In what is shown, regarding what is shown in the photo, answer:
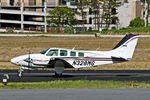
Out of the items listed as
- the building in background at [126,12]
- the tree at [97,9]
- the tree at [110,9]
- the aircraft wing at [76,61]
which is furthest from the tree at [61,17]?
the aircraft wing at [76,61]

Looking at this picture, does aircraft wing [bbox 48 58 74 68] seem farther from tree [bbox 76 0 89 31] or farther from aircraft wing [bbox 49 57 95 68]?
tree [bbox 76 0 89 31]

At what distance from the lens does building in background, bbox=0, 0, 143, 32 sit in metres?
100

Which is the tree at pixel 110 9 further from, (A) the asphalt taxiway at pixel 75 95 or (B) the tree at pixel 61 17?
(A) the asphalt taxiway at pixel 75 95

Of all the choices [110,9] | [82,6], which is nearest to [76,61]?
[82,6]

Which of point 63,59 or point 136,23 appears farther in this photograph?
point 136,23

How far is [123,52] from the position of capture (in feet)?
104

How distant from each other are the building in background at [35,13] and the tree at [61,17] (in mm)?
2715

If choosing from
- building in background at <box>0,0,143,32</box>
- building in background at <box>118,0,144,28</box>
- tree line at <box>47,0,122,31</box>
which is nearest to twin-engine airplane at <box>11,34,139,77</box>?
tree line at <box>47,0,122,31</box>

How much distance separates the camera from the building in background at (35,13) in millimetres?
100062

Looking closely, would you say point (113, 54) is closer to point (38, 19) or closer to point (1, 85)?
point (1, 85)

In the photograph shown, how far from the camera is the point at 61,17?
315 ft

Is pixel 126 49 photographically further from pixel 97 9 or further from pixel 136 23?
pixel 97 9

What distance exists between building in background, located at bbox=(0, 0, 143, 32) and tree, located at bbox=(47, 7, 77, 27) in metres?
2.71

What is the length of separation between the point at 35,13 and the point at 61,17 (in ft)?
25.4
